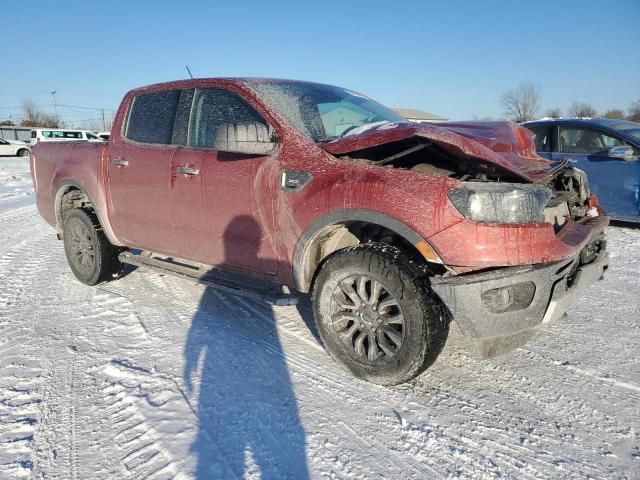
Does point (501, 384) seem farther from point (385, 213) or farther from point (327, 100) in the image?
point (327, 100)

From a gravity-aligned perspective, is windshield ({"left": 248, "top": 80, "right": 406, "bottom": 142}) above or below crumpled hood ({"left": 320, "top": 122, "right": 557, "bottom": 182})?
above

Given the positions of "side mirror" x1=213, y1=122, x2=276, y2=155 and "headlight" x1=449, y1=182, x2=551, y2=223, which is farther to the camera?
"side mirror" x1=213, y1=122, x2=276, y2=155

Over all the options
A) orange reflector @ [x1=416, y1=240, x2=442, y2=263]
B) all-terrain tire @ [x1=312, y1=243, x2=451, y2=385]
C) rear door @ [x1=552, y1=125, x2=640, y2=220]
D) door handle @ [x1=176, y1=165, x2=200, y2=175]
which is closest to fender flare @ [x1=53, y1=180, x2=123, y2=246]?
door handle @ [x1=176, y1=165, x2=200, y2=175]

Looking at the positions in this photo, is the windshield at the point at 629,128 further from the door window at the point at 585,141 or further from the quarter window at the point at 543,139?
the quarter window at the point at 543,139

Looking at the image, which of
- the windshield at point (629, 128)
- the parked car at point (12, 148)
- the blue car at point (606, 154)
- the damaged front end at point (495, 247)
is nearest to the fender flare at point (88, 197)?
the damaged front end at point (495, 247)

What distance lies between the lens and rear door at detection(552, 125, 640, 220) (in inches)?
262

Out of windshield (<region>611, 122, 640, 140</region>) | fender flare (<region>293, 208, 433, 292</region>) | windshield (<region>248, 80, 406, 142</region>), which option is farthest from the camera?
windshield (<region>611, 122, 640, 140</region>)

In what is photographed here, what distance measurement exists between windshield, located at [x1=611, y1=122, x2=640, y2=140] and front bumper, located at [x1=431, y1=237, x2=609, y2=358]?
534cm

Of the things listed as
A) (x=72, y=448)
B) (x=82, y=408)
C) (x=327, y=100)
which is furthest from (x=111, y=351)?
(x=327, y=100)

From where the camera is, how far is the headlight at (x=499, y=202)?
95.8 inches

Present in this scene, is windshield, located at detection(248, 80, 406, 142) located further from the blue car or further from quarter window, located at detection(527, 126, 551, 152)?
quarter window, located at detection(527, 126, 551, 152)

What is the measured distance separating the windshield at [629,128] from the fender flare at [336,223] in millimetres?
5956

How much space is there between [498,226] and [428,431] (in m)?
1.11

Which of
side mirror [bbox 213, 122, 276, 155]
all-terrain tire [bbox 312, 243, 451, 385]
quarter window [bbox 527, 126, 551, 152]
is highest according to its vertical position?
quarter window [bbox 527, 126, 551, 152]
